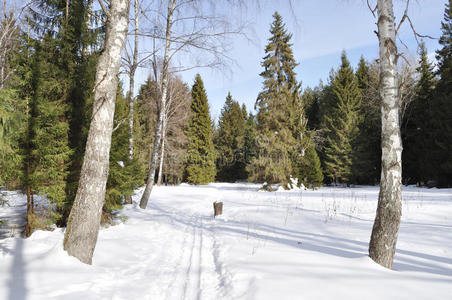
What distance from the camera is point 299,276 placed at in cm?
306

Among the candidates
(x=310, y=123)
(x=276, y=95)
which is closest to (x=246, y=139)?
(x=310, y=123)

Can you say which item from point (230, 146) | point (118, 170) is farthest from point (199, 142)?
point (118, 170)

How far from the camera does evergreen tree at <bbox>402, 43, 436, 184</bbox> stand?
21.0m

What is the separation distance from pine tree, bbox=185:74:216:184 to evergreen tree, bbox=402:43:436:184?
19505mm

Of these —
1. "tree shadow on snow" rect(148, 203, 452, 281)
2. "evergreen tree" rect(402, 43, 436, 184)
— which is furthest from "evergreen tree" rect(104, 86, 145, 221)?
"evergreen tree" rect(402, 43, 436, 184)

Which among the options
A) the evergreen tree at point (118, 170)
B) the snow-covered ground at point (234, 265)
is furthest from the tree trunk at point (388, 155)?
the evergreen tree at point (118, 170)

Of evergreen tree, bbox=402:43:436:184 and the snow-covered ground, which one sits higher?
evergreen tree, bbox=402:43:436:184

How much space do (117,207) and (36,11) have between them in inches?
206

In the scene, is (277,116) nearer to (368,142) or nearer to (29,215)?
(368,142)

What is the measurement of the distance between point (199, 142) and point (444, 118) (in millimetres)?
22167

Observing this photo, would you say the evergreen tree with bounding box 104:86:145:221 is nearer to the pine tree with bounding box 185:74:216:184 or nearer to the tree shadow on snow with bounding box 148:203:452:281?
the tree shadow on snow with bounding box 148:203:452:281

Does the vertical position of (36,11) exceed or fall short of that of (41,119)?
it exceeds it

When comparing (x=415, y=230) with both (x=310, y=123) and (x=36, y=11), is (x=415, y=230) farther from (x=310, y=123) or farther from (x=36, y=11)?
(x=310, y=123)

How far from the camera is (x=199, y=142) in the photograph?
27547mm
